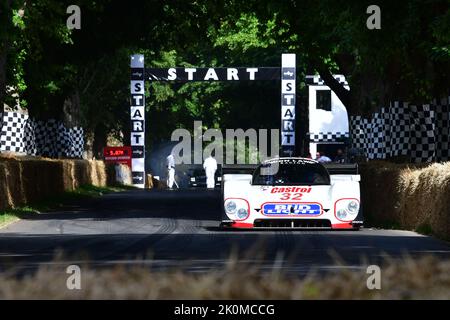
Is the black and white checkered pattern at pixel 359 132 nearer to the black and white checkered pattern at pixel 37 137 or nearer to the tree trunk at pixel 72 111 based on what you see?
the black and white checkered pattern at pixel 37 137

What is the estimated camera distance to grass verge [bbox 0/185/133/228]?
80.0 feet

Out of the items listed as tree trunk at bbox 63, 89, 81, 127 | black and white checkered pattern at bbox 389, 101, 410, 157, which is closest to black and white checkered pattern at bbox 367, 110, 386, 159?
black and white checkered pattern at bbox 389, 101, 410, 157

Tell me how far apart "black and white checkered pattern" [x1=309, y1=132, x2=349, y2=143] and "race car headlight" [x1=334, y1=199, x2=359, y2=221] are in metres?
34.9

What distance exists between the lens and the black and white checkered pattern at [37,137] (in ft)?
129

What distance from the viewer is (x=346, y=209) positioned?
816 inches

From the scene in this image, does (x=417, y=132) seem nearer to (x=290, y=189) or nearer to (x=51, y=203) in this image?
(x=290, y=189)

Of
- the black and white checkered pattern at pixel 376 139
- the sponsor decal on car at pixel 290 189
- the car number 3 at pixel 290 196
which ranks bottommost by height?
the car number 3 at pixel 290 196

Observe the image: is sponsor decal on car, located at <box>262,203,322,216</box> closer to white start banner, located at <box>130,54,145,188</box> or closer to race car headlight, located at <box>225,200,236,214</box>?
race car headlight, located at <box>225,200,236,214</box>

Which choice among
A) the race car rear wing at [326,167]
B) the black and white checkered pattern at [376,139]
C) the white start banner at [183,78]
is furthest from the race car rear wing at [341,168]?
the white start banner at [183,78]

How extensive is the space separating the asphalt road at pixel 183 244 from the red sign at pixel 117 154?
105 ft

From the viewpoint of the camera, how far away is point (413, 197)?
20797mm

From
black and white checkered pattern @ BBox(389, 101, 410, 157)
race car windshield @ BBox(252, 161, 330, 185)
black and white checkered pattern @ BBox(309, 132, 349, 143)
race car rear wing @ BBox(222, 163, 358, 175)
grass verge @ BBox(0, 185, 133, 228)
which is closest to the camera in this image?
race car windshield @ BBox(252, 161, 330, 185)

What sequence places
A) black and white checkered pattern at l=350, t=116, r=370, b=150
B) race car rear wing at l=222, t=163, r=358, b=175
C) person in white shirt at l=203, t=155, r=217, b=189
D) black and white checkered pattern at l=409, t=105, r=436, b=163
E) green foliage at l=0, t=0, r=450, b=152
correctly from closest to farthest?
1. race car rear wing at l=222, t=163, r=358, b=175
2. green foliage at l=0, t=0, r=450, b=152
3. black and white checkered pattern at l=409, t=105, r=436, b=163
4. black and white checkered pattern at l=350, t=116, r=370, b=150
5. person in white shirt at l=203, t=155, r=217, b=189

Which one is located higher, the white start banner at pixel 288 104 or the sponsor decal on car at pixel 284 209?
the white start banner at pixel 288 104
